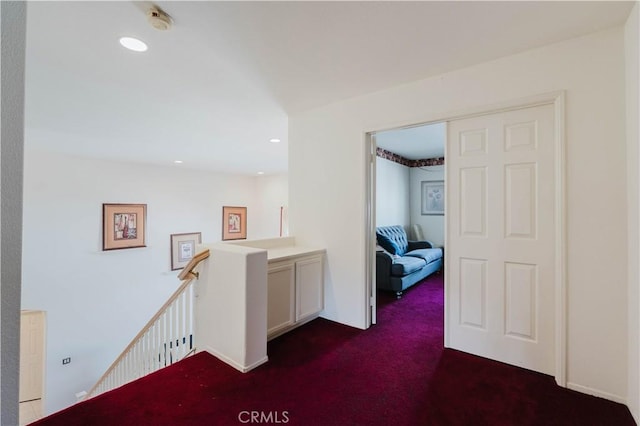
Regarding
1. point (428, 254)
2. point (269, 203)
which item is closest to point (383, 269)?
point (428, 254)

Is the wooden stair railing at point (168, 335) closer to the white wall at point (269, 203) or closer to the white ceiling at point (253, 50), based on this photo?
the white ceiling at point (253, 50)

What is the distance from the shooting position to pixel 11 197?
674 millimetres

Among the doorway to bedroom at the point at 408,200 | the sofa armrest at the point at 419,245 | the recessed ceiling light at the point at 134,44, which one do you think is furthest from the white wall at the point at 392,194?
the recessed ceiling light at the point at 134,44

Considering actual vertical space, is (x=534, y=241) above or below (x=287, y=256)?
above

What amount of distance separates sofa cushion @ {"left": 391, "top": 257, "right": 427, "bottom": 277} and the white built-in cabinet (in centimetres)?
137

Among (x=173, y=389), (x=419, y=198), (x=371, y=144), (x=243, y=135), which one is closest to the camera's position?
(x=173, y=389)

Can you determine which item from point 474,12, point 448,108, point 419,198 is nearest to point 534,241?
point 448,108

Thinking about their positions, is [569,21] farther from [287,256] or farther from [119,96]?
[119,96]

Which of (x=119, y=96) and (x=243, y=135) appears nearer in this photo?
(x=119, y=96)

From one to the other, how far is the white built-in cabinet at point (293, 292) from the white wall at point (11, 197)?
1.78 m

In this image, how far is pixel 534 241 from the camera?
2029mm

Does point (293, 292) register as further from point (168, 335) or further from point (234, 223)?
point (234, 223)

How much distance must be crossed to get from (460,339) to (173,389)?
7.14 ft

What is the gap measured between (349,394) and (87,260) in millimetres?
5624
